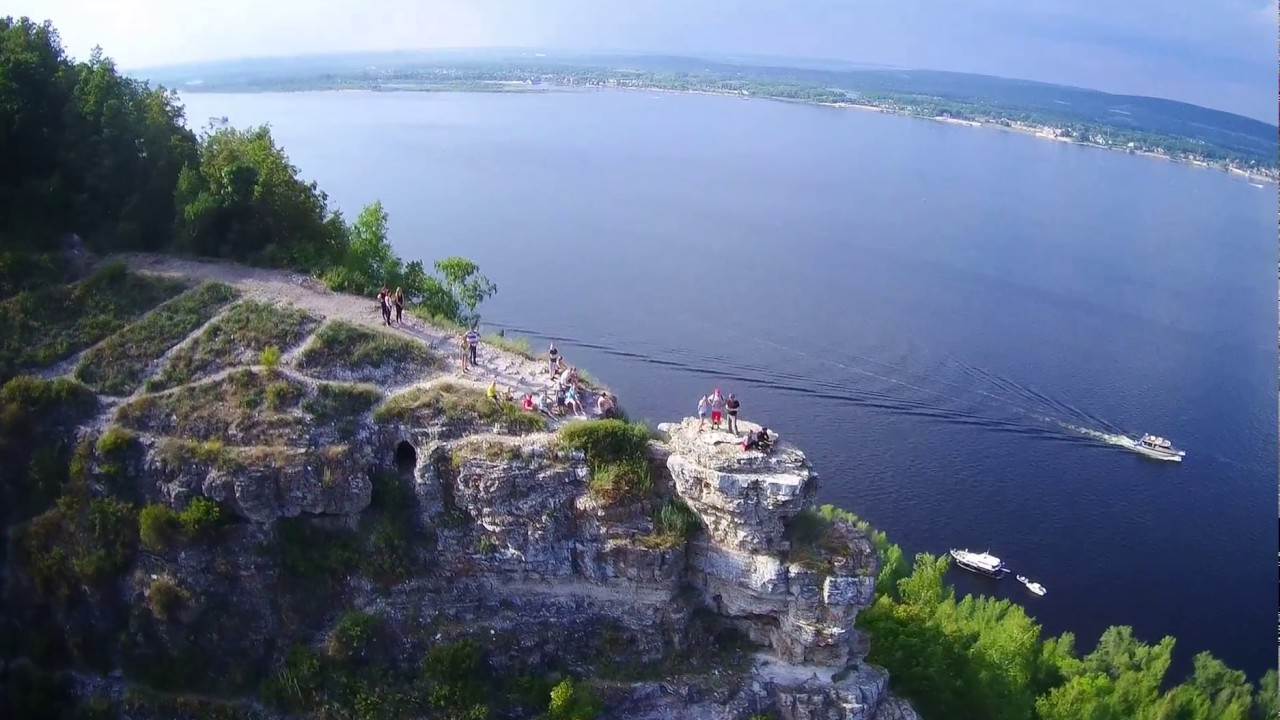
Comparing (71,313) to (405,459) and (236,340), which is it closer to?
(236,340)

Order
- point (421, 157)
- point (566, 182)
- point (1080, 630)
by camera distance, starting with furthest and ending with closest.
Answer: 1. point (421, 157)
2. point (566, 182)
3. point (1080, 630)

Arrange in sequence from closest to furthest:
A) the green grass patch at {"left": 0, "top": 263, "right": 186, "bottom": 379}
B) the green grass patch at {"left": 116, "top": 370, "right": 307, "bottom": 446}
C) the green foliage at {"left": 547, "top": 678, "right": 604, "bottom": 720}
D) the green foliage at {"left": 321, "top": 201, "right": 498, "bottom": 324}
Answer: the green foliage at {"left": 547, "top": 678, "right": 604, "bottom": 720}
the green grass patch at {"left": 116, "top": 370, "right": 307, "bottom": 446}
the green grass patch at {"left": 0, "top": 263, "right": 186, "bottom": 379}
the green foliage at {"left": 321, "top": 201, "right": 498, "bottom": 324}

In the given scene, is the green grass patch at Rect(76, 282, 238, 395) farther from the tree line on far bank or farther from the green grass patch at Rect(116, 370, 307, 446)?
the tree line on far bank

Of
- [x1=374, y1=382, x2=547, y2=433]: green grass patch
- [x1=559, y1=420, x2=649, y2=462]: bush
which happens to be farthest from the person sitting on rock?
[x1=374, y1=382, x2=547, y2=433]: green grass patch

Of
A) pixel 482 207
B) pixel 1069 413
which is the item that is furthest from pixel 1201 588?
pixel 482 207

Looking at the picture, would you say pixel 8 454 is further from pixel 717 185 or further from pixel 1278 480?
pixel 717 185

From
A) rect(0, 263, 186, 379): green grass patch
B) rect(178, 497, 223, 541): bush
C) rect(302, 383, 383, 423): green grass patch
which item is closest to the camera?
rect(178, 497, 223, 541): bush
